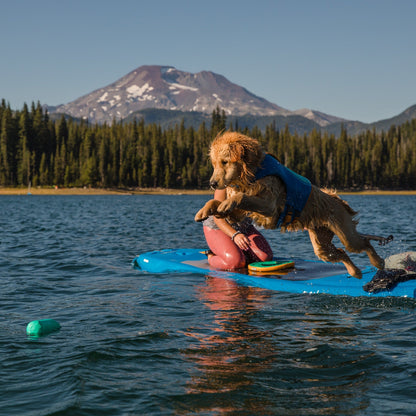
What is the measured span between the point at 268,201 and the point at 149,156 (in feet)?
421

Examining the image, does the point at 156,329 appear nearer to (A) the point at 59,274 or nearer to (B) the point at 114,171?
(A) the point at 59,274

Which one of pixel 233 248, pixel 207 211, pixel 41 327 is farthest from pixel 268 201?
pixel 233 248

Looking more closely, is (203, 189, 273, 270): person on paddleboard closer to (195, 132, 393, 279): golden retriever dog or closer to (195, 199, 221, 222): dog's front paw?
(195, 132, 393, 279): golden retriever dog

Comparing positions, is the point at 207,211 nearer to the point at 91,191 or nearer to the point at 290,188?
the point at 290,188

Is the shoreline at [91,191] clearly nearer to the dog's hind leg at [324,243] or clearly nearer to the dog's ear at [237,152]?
the dog's hind leg at [324,243]

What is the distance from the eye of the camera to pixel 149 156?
134 meters

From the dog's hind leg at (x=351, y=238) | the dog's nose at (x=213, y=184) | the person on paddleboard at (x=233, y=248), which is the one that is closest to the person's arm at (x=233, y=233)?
the person on paddleboard at (x=233, y=248)

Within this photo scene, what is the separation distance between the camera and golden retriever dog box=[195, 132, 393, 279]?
7.21 metres

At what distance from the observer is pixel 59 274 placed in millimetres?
14172

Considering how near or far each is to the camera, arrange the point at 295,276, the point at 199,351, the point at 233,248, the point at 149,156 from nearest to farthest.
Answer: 1. the point at 199,351
2. the point at 295,276
3. the point at 233,248
4. the point at 149,156

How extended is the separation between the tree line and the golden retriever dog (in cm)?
11384

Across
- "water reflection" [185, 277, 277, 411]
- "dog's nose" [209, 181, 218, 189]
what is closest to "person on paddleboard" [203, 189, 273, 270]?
"water reflection" [185, 277, 277, 411]

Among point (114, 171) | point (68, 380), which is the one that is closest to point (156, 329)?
point (68, 380)

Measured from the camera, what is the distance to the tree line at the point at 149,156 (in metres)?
124
